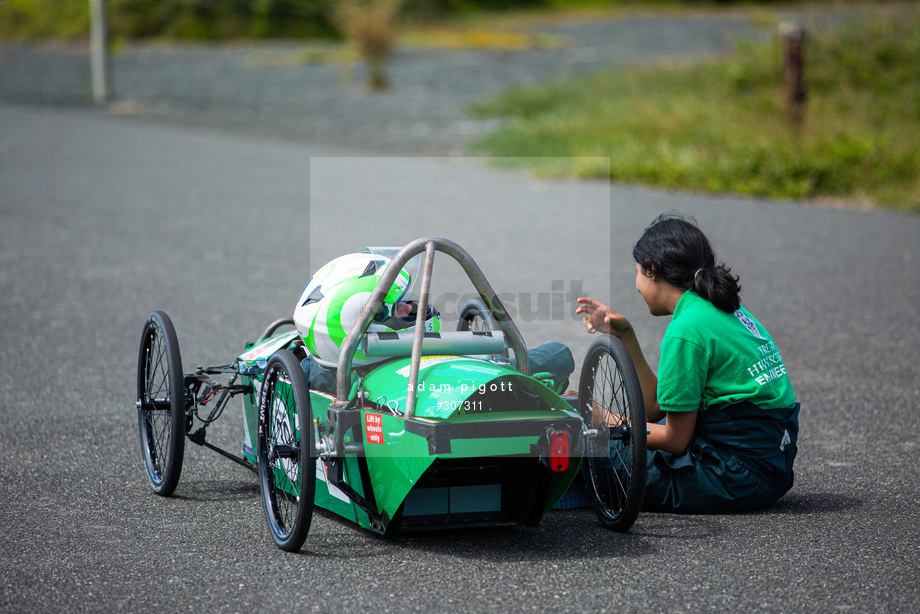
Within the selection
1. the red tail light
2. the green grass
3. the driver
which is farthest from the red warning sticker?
the green grass

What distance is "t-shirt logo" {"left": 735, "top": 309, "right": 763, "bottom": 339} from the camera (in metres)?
3.34

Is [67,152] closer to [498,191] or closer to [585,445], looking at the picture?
[498,191]

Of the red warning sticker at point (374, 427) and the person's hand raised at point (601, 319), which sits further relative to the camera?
the person's hand raised at point (601, 319)

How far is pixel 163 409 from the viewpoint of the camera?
3662 mm

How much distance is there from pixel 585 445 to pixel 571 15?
3872 cm

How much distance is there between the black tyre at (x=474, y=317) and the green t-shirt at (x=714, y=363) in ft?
2.50

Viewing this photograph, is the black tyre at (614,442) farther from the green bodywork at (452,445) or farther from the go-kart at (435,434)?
the green bodywork at (452,445)

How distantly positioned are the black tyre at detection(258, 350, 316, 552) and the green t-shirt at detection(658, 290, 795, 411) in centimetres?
116

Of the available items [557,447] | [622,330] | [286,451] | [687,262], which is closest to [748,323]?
[687,262]

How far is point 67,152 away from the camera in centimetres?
1377

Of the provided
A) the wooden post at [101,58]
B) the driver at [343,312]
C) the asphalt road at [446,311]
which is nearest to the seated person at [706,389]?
the asphalt road at [446,311]

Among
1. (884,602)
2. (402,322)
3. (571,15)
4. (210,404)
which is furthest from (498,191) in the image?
(571,15)

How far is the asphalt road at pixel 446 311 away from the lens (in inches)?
113

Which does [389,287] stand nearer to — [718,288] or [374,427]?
[374,427]
